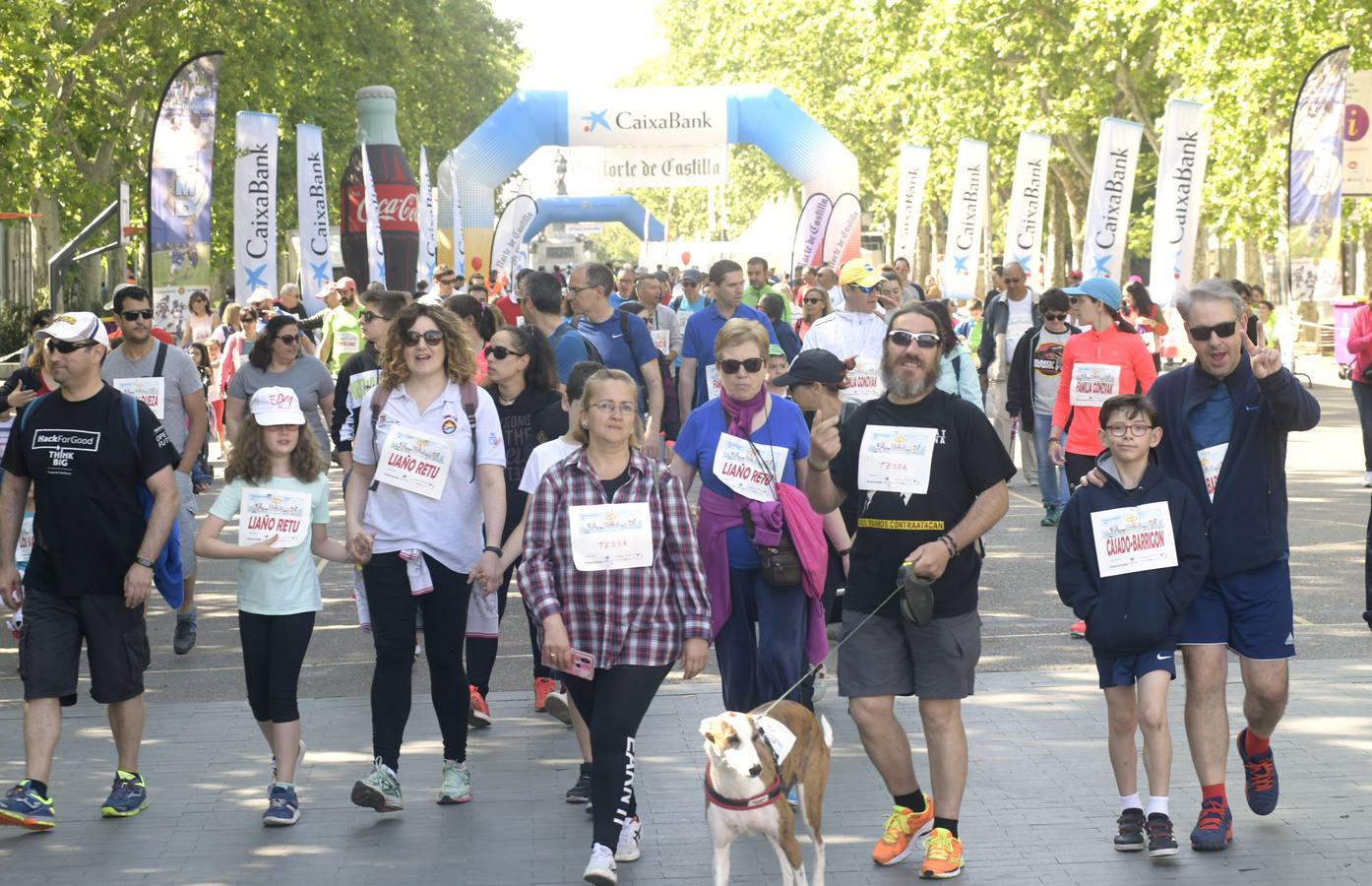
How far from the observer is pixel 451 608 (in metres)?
6.72

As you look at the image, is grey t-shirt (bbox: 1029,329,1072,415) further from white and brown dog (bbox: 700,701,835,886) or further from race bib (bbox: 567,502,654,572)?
white and brown dog (bbox: 700,701,835,886)

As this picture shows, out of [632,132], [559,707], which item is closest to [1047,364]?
[559,707]

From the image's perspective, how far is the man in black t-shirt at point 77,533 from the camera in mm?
6695

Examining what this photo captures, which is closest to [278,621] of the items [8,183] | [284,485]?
[284,485]

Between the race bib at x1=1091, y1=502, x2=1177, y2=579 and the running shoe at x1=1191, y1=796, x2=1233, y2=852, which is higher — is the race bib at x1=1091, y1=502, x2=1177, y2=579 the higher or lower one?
the higher one

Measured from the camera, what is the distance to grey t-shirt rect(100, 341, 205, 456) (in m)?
9.26

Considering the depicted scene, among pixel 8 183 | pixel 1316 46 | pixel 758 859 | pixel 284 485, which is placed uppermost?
pixel 1316 46

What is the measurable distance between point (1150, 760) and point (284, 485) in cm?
324

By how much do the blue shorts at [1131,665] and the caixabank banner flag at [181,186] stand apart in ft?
42.7

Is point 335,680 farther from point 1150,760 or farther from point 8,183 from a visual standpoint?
point 8,183

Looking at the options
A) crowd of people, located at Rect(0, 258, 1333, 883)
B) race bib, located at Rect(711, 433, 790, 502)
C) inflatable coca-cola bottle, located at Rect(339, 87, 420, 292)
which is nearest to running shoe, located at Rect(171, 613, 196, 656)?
crowd of people, located at Rect(0, 258, 1333, 883)

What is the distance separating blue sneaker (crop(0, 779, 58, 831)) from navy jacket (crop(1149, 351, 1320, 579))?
416cm

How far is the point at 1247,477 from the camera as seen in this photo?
6.19m

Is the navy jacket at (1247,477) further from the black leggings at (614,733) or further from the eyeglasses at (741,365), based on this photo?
the black leggings at (614,733)
